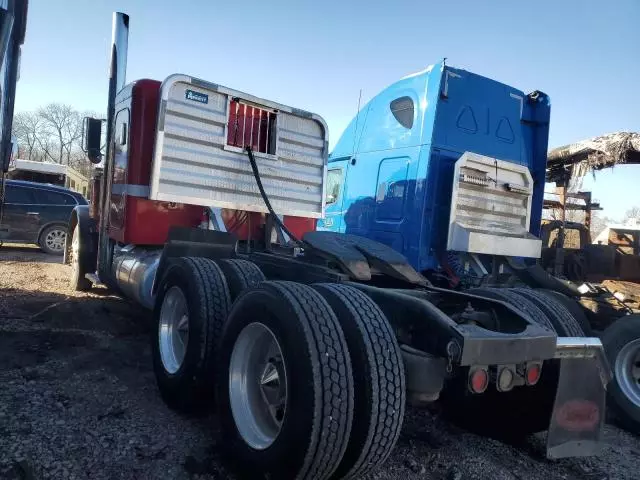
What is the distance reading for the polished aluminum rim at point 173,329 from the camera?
159 inches

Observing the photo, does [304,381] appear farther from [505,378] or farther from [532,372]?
[532,372]

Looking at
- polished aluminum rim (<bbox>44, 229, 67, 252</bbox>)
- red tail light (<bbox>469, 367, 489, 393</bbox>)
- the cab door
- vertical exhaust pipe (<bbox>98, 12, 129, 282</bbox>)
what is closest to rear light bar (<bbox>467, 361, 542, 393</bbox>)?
red tail light (<bbox>469, 367, 489, 393</bbox>)

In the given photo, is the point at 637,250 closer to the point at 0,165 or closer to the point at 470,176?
the point at 470,176

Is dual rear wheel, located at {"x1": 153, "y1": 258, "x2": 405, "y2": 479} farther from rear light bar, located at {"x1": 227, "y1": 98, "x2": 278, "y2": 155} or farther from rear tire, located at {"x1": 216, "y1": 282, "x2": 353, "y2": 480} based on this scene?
rear light bar, located at {"x1": 227, "y1": 98, "x2": 278, "y2": 155}

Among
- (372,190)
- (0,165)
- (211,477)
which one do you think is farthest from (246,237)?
(211,477)

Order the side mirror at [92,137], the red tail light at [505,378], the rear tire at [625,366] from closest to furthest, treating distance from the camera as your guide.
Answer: the red tail light at [505,378] < the rear tire at [625,366] < the side mirror at [92,137]

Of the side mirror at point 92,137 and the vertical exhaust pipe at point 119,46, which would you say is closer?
the vertical exhaust pipe at point 119,46

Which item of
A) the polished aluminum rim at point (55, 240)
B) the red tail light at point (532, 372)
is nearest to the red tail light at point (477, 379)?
the red tail light at point (532, 372)

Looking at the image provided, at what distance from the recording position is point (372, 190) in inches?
260

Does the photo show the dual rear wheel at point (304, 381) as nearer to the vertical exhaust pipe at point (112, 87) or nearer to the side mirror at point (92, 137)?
the vertical exhaust pipe at point (112, 87)

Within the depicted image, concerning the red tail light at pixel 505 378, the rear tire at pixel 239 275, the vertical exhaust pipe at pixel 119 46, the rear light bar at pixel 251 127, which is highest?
the vertical exhaust pipe at pixel 119 46

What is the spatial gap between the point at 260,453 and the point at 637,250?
623cm

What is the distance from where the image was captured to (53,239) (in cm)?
1362

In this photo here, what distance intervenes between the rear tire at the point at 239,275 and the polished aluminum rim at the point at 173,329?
1.41 ft
